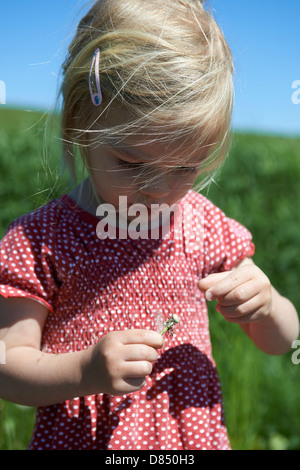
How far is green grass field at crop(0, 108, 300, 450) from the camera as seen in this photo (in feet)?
6.86

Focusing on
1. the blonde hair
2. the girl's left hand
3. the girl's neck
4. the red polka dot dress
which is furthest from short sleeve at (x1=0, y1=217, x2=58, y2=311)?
the girl's left hand

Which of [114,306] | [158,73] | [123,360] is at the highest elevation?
[158,73]

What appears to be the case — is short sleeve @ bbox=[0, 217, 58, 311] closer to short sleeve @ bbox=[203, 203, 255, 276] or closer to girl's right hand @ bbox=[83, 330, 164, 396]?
girl's right hand @ bbox=[83, 330, 164, 396]

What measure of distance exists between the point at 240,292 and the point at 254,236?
2.25 meters

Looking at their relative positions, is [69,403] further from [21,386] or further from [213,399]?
[213,399]

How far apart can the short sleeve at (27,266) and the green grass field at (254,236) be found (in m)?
0.19

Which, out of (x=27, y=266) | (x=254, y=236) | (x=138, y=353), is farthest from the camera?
(x=254, y=236)

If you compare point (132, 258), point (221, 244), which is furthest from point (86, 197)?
point (221, 244)

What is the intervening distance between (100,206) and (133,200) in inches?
4.5

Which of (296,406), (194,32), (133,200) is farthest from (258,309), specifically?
(296,406)

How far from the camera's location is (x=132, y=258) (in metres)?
1.26

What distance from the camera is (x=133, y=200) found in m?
1.18

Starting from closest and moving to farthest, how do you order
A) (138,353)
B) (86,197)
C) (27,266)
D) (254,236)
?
(138,353) < (27,266) < (86,197) < (254,236)

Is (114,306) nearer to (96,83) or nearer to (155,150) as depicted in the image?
(155,150)
